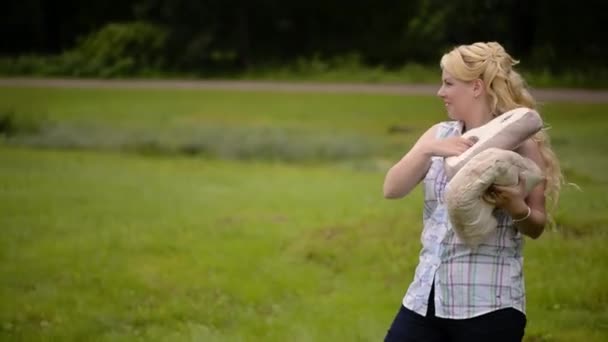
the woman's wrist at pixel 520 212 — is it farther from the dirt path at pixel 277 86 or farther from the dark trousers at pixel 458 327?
the dirt path at pixel 277 86

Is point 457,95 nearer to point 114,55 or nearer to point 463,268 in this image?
point 463,268

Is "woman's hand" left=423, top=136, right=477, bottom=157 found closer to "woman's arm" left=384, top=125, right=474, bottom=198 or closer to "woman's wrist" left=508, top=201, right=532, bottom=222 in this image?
"woman's arm" left=384, top=125, right=474, bottom=198

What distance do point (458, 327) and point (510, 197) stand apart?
0.46 meters

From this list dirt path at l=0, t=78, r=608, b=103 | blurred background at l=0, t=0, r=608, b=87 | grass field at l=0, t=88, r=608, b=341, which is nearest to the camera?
grass field at l=0, t=88, r=608, b=341

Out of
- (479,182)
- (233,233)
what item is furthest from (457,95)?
(233,233)

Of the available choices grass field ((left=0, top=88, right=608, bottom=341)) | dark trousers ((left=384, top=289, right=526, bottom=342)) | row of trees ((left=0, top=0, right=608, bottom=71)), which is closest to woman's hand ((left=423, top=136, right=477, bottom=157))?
dark trousers ((left=384, top=289, right=526, bottom=342))

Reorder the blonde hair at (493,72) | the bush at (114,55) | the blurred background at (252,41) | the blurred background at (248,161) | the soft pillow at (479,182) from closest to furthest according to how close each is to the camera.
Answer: the soft pillow at (479,182)
the blonde hair at (493,72)
the blurred background at (248,161)
the bush at (114,55)
the blurred background at (252,41)

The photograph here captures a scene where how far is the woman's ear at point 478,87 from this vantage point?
3200mm

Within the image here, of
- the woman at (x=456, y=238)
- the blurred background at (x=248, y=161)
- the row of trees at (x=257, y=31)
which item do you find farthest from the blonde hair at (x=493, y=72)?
the row of trees at (x=257, y=31)

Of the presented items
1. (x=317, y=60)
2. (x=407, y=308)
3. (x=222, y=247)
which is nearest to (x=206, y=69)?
(x=317, y=60)

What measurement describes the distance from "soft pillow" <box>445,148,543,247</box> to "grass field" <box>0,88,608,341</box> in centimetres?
320

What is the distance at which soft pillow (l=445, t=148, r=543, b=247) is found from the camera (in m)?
3.05

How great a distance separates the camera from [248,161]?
46.5 feet

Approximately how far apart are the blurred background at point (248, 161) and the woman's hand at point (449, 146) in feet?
5.87
